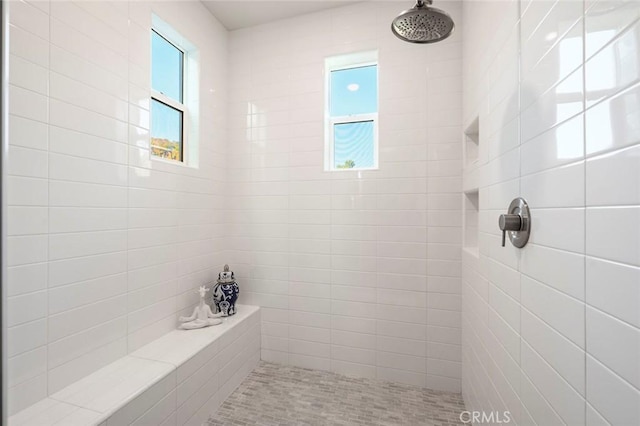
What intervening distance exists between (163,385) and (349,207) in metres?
1.60

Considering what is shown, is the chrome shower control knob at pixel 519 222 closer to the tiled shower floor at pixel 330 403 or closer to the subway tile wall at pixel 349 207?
the subway tile wall at pixel 349 207

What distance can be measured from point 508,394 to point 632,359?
771 mm

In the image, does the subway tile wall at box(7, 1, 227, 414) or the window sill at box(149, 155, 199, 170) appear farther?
the window sill at box(149, 155, 199, 170)

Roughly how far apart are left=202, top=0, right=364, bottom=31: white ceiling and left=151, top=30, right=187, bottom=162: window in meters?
0.49

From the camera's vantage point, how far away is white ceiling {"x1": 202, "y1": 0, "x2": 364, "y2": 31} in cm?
230

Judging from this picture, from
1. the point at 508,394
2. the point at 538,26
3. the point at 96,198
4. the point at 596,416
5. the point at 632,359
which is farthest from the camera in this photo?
the point at 96,198

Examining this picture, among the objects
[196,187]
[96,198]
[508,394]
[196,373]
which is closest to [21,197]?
[96,198]

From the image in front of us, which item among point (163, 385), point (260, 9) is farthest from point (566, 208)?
point (260, 9)

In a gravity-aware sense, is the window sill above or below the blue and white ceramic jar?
above

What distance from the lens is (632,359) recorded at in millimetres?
538

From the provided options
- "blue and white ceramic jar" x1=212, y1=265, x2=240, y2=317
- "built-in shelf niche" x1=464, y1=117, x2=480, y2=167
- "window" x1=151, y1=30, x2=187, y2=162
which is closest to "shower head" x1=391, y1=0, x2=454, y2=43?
"built-in shelf niche" x1=464, y1=117, x2=480, y2=167

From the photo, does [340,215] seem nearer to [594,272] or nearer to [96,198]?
[96,198]

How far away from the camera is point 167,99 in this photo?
2.10 metres

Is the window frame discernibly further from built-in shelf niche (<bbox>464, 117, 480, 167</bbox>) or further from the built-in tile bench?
built-in shelf niche (<bbox>464, 117, 480, 167</bbox>)
